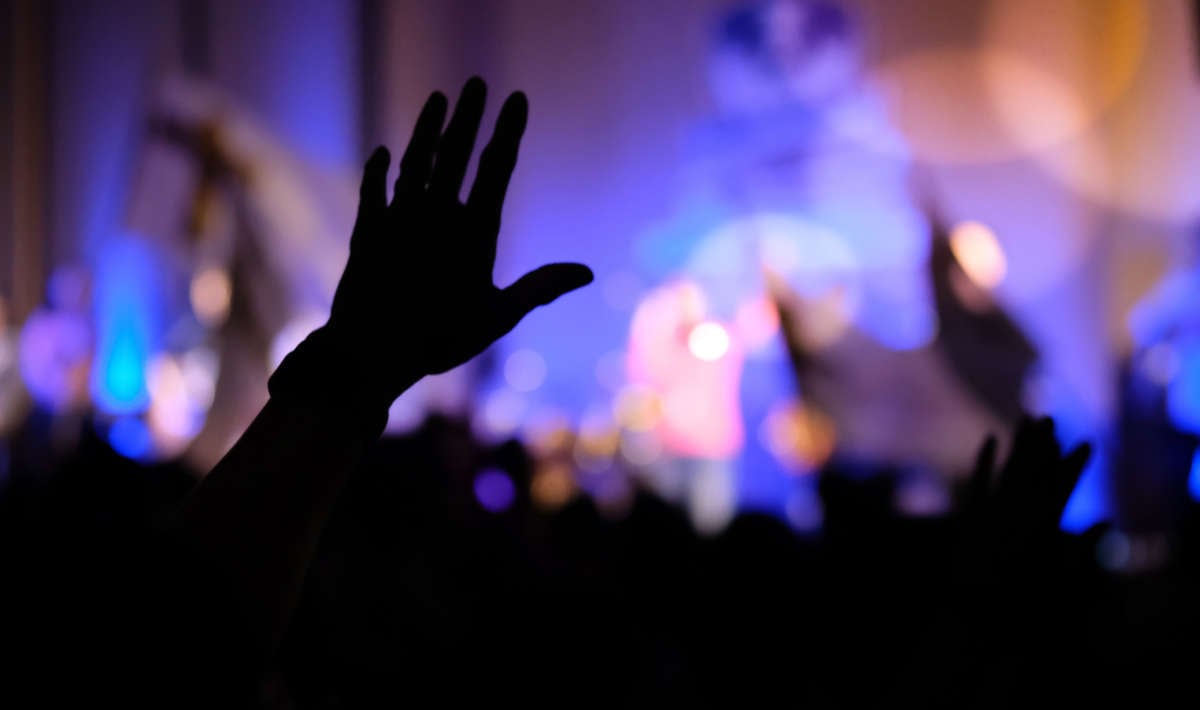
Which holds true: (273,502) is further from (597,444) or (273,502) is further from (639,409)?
(597,444)

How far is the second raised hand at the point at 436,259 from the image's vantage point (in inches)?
25.3

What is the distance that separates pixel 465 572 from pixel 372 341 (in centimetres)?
123

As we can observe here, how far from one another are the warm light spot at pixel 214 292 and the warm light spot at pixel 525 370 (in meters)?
2.07

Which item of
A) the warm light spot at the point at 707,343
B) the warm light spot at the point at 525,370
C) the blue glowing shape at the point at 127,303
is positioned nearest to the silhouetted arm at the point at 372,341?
the warm light spot at the point at 707,343

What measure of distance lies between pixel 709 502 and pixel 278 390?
496 cm

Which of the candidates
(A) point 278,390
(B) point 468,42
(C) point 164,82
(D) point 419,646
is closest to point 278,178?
(C) point 164,82

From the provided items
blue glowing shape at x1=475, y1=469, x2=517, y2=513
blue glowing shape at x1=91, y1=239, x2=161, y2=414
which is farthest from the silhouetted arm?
blue glowing shape at x1=91, y1=239, x2=161, y2=414

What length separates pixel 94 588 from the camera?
49 cm

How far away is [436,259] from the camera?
660 mm

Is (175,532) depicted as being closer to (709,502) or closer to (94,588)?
(94,588)

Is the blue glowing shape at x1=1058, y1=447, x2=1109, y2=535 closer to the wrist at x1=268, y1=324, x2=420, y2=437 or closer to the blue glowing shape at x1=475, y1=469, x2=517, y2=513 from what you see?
the blue glowing shape at x1=475, y1=469, x2=517, y2=513

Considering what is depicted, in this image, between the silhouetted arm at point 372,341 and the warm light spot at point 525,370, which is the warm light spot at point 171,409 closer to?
the warm light spot at point 525,370

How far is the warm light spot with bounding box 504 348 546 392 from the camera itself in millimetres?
7539

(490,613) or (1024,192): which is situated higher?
(1024,192)
